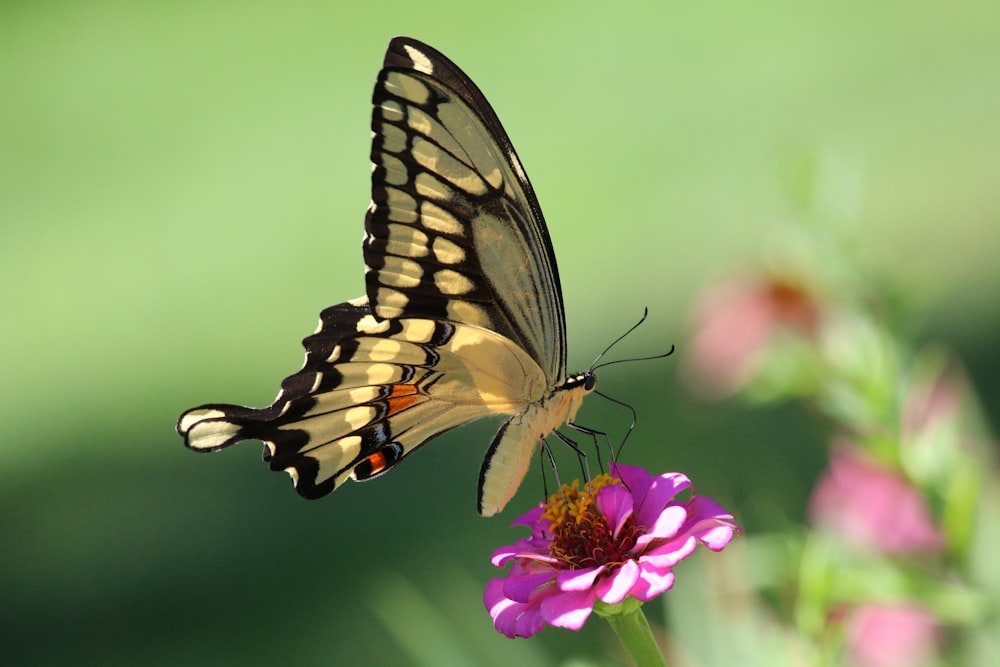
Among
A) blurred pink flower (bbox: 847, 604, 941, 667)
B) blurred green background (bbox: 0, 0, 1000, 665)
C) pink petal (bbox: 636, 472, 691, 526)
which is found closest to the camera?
pink petal (bbox: 636, 472, 691, 526)

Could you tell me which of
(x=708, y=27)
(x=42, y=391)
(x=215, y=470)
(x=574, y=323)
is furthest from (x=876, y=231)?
(x=42, y=391)

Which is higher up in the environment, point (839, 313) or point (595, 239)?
point (839, 313)

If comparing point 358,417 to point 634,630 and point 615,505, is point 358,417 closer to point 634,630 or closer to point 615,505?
point 615,505

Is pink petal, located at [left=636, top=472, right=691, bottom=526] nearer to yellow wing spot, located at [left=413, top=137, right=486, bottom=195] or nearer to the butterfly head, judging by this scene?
the butterfly head

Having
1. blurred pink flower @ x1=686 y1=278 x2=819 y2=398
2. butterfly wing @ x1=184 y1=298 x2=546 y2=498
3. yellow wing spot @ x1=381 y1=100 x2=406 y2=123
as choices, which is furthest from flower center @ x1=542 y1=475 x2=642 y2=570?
blurred pink flower @ x1=686 y1=278 x2=819 y2=398

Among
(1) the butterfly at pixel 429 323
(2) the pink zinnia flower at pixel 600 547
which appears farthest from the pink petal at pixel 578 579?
(1) the butterfly at pixel 429 323

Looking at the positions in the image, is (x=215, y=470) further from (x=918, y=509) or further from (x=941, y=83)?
(x=941, y=83)
